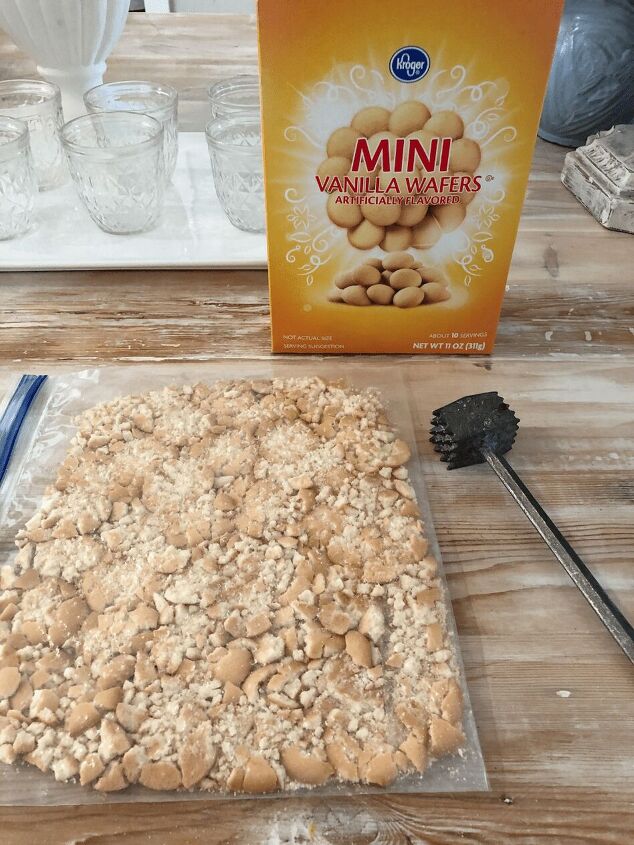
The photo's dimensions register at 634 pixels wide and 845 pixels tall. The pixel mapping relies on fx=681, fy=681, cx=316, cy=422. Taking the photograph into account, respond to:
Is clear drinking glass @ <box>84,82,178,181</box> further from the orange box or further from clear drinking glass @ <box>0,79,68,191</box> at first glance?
the orange box

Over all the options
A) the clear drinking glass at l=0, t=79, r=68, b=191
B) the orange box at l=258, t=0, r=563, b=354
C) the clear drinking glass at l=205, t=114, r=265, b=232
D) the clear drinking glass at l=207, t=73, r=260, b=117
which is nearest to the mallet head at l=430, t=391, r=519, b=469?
the orange box at l=258, t=0, r=563, b=354

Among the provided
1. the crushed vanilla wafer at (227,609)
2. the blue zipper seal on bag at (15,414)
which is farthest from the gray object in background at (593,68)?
the blue zipper seal on bag at (15,414)

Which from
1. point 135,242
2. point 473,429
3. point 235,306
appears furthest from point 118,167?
point 473,429

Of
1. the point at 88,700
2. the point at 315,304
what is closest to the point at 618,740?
the point at 88,700

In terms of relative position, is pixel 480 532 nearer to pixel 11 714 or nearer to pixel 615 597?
pixel 615 597

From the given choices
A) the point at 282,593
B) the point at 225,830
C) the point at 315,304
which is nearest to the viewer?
the point at 225,830

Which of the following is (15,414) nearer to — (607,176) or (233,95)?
(233,95)
